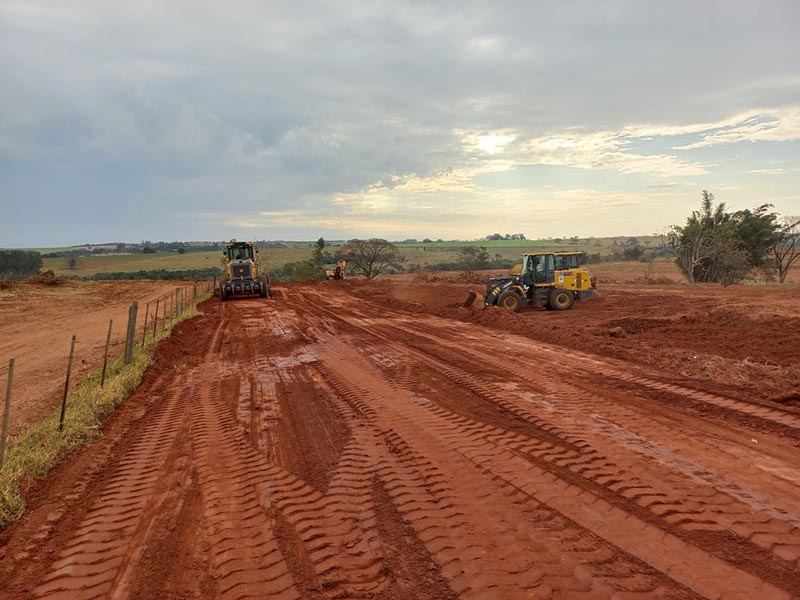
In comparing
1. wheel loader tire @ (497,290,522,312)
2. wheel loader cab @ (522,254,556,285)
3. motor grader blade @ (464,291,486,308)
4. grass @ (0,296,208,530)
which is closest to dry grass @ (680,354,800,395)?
wheel loader tire @ (497,290,522,312)

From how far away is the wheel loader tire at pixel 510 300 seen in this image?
1862 centimetres

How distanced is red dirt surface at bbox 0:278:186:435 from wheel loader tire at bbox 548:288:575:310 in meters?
15.3

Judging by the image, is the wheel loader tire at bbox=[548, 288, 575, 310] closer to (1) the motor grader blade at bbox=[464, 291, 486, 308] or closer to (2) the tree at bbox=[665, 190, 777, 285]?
(1) the motor grader blade at bbox=[464, 291, 486, 308]

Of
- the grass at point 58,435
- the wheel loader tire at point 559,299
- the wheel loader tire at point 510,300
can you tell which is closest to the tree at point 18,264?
the wheel loader tire at point 510,300

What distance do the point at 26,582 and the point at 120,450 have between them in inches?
96.9

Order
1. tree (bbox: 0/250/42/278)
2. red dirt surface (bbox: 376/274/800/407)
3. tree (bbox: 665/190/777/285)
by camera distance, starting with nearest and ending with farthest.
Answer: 1. red dirt surface (bbox: 376/274/800/407)
2. tree (bbox: 665/190/777/285)
3. tree (bbox: 0/250/42/278)

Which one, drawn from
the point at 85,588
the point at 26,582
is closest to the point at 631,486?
the point at 85,588

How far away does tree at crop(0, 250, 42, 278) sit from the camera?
62219mm

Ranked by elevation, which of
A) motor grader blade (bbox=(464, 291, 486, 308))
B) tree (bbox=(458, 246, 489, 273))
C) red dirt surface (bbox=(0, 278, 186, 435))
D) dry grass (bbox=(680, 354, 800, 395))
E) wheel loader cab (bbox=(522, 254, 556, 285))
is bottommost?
red dirt surface (bbox=(0, 278, 186, 435))

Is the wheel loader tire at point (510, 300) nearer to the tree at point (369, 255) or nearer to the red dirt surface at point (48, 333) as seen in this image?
the red dirt surface at point (48, 333)

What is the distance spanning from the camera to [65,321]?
20.3 meters

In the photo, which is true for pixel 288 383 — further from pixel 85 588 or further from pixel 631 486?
pixel 631 486

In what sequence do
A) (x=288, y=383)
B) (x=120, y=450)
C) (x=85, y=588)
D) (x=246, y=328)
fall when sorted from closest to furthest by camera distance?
(x=85, y=588) → (x=120, y=450) → (x=288, y=383) → (x=246, y=328)

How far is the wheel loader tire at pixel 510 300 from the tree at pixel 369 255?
37613 millimetres
